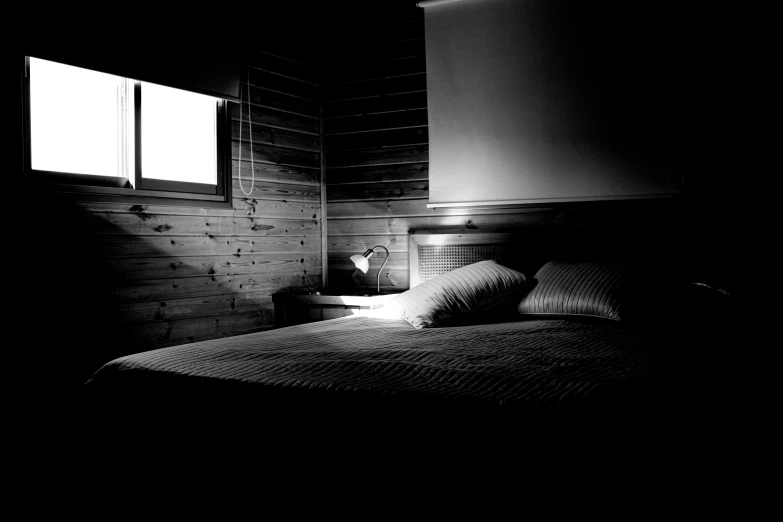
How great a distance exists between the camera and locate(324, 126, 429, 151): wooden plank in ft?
14.3

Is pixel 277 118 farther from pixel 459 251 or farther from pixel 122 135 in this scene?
pixel 459 251

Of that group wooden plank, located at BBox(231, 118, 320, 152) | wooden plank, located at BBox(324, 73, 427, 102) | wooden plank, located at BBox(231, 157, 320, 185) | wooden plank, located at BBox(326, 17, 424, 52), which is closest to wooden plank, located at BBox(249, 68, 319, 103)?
wooden plank, located at BBox(324, 73, 427, 102)

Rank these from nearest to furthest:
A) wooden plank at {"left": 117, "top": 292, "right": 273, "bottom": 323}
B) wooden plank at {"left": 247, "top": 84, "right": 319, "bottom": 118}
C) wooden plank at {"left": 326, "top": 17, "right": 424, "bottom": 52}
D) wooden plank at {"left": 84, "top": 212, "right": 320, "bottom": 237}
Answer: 1. wooden plank at {"left": 84, "top": 212, "right": 320, "bottom": 237}
2. wooden plank at {"left": 117, "top": 292, "right": 273, "bottom": 323}
3. wooden plank at {"left": 247, "top": 84, "right": 319, "bottom": 118}
4. wooden plank at {"left": 326, "top": 17, "right": 424, "bottom": 52}

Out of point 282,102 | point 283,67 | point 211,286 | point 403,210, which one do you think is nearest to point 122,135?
point 211,286

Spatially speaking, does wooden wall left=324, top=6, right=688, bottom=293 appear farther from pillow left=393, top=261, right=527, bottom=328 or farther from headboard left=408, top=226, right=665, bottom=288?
pillow left=393, top=261, right=527, bottom=328

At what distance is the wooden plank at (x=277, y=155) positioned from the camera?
4059 millimetres

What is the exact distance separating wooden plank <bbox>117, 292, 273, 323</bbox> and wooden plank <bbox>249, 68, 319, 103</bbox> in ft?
4.31

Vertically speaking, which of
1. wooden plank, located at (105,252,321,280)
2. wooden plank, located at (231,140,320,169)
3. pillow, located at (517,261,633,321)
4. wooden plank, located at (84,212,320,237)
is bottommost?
pillow, located at (517,261,633,321)

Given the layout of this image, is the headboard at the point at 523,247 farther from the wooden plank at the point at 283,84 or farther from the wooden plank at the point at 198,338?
the wooden plank at the point at 283,84

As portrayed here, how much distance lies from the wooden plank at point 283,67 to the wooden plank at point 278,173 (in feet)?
1.97

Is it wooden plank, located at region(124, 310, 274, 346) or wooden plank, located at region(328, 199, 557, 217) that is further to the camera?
wooden plank, located at region(328, 199, 557, 217)

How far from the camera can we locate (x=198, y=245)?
377 cm

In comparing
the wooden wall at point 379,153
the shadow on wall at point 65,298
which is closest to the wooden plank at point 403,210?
the wooden wall at point 379,153

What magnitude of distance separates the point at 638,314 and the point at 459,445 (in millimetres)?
1668
